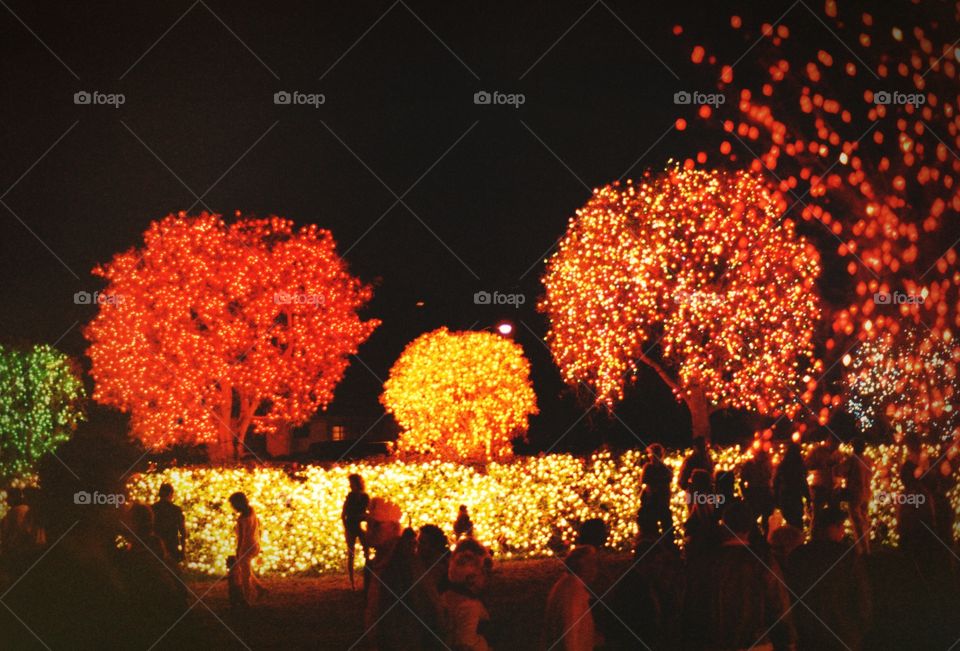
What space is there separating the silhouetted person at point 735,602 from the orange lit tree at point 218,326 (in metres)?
16.0

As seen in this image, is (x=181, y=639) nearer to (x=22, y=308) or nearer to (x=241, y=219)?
(x=241, y=219)

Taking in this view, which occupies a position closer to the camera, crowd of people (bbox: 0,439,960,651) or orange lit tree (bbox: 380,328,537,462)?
crowd of people (bbox: 0,439,960,651)

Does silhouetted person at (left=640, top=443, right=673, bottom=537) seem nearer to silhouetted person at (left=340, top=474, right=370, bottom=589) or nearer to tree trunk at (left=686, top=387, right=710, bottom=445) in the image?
silhouetted person at (left=340, top=474, right=370, bottom=589)

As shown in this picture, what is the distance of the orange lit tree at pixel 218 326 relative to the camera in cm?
2214

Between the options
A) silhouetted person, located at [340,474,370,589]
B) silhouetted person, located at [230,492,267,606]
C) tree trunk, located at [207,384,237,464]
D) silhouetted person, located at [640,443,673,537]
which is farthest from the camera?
tree trunk, located at [207,384,237,464]

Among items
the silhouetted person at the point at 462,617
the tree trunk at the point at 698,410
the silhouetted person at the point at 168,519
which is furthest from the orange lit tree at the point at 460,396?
the silhouetted person at the point at 462,617

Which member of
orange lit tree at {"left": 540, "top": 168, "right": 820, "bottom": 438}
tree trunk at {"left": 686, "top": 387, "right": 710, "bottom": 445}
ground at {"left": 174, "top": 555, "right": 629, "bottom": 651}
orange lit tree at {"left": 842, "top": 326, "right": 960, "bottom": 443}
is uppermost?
orange lit tree at {"left": 540, "top": 168, "right": 820, "bottom": 438}

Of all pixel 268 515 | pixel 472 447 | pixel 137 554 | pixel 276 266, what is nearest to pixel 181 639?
pixel 137 554

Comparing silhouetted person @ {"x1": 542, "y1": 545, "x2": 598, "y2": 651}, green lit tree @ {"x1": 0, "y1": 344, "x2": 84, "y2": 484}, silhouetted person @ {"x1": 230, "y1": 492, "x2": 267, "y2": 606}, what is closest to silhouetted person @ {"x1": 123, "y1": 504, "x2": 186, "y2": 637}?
silhouetted person @ {"x1": 542, "y1": 545, "x2": 598, "y2": 651}

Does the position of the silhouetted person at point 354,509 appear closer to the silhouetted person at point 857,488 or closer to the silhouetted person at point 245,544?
the silhouetted person at point 245,544

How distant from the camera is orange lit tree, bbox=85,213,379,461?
22141mm

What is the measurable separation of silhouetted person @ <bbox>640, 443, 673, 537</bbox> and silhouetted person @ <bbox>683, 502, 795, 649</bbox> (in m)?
5.44

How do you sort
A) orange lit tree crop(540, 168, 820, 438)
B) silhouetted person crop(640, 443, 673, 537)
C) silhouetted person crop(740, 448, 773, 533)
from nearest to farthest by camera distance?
1. silhouetted person crop(740, 448, 773, 533)
2. silhouetted person crop(640, 443, 673, 537)
3. orange lit tree crop(540, 168, 820, 438)

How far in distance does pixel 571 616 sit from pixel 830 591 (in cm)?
211
